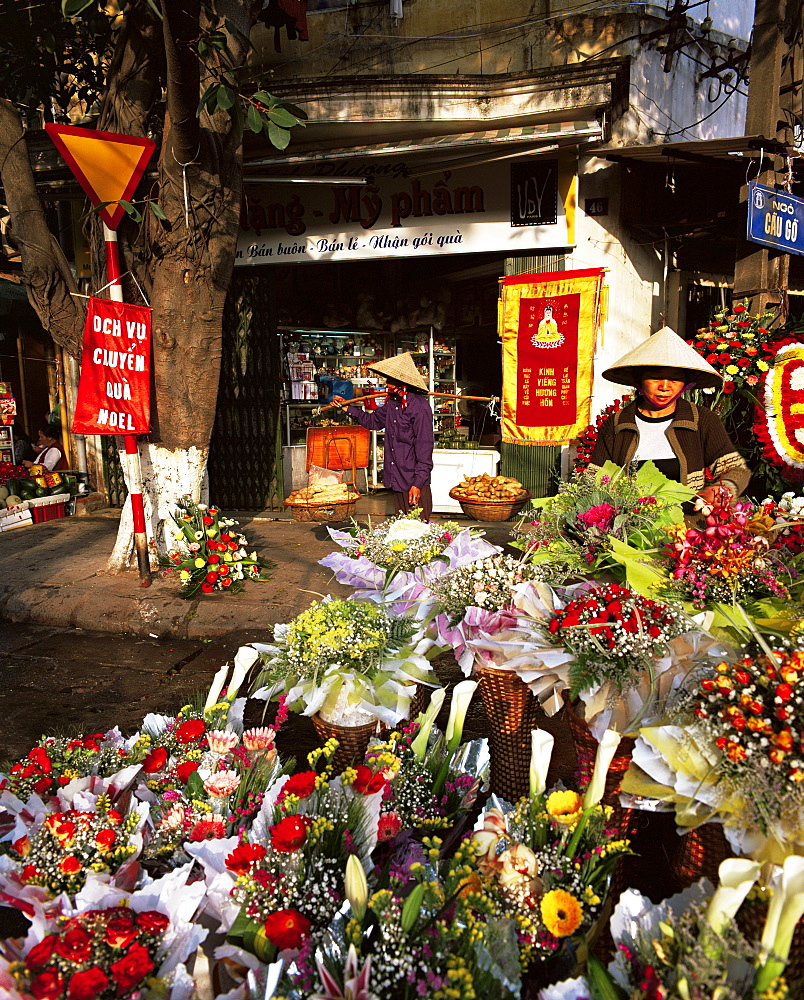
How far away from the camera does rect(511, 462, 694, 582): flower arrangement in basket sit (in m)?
2.62

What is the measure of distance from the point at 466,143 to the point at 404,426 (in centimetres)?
320

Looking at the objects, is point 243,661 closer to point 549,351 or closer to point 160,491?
point 160,491

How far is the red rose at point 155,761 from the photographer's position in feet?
7.54

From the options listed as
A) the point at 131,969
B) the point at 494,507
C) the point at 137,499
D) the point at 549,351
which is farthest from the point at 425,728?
the point at 549,351

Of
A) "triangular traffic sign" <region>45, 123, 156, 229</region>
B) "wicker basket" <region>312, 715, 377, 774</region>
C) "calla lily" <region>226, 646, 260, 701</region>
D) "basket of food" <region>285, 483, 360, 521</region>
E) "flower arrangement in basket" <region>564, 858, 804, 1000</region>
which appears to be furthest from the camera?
"basket of food" <region>285, 483, 360, 521</region>

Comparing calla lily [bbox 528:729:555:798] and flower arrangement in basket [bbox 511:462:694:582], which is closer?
calla lily [bbox 528:729:555:798]

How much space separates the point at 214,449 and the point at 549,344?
4.72 m

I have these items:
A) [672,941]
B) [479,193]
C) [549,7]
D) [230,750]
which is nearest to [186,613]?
[230,750]

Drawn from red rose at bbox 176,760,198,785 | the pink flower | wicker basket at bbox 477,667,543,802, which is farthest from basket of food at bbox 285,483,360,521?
the pink flower

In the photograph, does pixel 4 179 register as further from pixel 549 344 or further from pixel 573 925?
pixel 573 925

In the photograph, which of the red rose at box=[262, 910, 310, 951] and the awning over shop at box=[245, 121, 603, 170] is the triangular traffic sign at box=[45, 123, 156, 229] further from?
the red rose at box=[262, 910, 310, 951]

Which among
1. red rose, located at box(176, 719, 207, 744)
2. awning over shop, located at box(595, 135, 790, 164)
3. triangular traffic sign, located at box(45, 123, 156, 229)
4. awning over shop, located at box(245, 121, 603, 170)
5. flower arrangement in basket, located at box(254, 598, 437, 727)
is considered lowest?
red rose, located at box(176, 719, 207, 744)

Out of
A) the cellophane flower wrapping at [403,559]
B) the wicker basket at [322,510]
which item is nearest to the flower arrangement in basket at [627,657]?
the cellophane flower wrapping at [403,559]

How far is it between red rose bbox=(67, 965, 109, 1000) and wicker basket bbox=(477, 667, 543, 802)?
1373 mm
